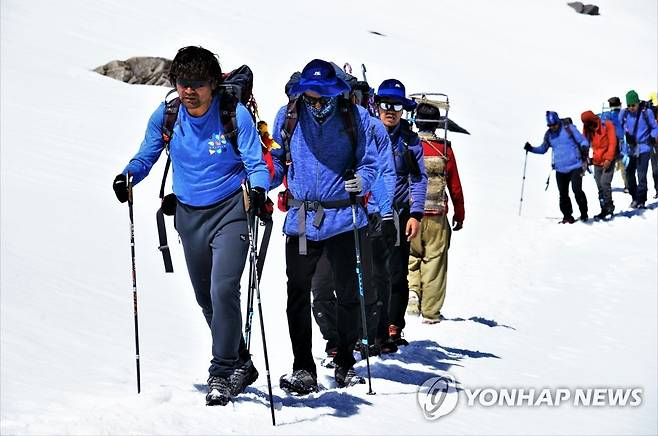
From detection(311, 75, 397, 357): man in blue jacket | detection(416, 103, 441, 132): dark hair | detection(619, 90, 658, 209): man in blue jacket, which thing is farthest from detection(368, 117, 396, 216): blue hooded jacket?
detection(619, 90, 658, 209): man in blue jacket

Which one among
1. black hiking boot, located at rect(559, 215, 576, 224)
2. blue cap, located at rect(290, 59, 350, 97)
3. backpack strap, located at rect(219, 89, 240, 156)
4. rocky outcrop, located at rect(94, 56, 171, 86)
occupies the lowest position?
black hiking boot, located at rect(559, 215, 576, 224)

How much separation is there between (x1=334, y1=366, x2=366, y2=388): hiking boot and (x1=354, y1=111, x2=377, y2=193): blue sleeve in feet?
4.34

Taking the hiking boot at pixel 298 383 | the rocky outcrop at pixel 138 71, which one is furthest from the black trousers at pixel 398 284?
the rocky outcrop at pixel 138 71

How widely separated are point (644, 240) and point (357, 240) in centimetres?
1275

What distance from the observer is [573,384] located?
27.9ft

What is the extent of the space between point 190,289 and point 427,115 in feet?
10.3

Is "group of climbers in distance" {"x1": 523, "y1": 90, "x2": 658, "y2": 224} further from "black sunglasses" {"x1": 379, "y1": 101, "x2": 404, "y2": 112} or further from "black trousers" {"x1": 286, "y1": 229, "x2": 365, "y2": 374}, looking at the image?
"black trousers" {"x1": 286, "y1": 229, "x2": 365, "y2": 374}

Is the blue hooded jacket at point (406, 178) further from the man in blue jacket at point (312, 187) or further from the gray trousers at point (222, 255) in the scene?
the gray trousers at point (222, 255)

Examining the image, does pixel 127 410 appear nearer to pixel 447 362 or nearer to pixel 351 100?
pixel 351 100

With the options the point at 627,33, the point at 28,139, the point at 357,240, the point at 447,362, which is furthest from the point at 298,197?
the point at 627,33

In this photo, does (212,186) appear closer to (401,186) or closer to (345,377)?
(345,377)

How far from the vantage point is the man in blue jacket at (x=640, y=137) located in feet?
70.9

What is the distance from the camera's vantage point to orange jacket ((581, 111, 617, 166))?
20266 millimetres

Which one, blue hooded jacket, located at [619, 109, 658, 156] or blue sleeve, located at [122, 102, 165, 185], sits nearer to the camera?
blue sleeve, located at [122, 102, 165, 185]
